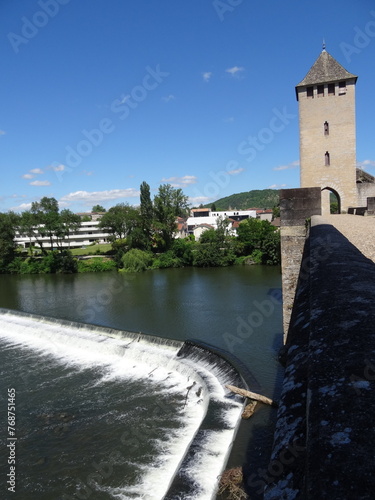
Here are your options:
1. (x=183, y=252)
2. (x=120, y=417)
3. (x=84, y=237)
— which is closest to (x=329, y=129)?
(x=120, y=417)

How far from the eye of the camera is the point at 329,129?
13336mm

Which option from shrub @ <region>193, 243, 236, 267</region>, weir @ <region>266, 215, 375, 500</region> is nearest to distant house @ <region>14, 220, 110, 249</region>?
shrub @ <region>193, 243, 236, 267</region>

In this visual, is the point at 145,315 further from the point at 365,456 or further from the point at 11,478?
the point at 365,456

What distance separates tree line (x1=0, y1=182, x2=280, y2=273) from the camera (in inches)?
1307

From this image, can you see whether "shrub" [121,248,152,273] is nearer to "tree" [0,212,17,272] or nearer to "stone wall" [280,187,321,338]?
"tree" [0,212,17,272]

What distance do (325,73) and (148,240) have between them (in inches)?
1043

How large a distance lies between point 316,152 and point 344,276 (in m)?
12.9

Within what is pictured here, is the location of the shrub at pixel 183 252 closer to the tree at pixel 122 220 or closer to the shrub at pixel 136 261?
the shrub at pixel 136 261

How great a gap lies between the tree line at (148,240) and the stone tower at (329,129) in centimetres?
1696

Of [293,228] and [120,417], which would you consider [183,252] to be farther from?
[120,417]

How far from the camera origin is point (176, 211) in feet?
128

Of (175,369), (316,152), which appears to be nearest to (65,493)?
(175,369)

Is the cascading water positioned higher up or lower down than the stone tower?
lower down

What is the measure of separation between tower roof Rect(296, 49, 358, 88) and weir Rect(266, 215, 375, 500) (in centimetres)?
1374
